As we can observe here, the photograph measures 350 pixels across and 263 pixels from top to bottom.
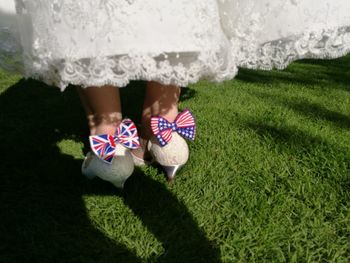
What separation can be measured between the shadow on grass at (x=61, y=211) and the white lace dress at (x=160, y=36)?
0.43 meters

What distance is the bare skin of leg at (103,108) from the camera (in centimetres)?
118

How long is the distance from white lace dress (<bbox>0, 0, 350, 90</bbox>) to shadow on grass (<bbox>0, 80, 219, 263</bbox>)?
426 millimetres

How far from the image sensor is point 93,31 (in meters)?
0.85

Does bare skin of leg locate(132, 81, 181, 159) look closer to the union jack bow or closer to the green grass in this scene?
the union jack bow

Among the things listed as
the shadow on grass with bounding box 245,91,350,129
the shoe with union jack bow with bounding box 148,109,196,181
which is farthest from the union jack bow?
the shadow on grass with bounding box 245,91,350,129

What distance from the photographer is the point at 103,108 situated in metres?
1.23

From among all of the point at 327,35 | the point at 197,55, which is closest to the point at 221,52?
the point at 197,55

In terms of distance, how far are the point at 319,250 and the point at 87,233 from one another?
0.60m

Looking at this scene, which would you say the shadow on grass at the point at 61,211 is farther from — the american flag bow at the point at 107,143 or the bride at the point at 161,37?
the bride at the point at 161,37

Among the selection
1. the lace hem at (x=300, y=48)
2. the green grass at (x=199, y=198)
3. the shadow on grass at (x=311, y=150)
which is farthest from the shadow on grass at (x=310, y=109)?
the lace hem at (x=300, y=48)

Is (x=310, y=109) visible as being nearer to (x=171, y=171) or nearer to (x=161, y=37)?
(x=171, y=171)

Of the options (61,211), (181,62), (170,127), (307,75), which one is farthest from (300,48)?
(307,75)

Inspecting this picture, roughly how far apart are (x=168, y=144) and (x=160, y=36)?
0.50 metres

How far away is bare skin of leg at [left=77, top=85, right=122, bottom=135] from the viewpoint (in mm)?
1176
